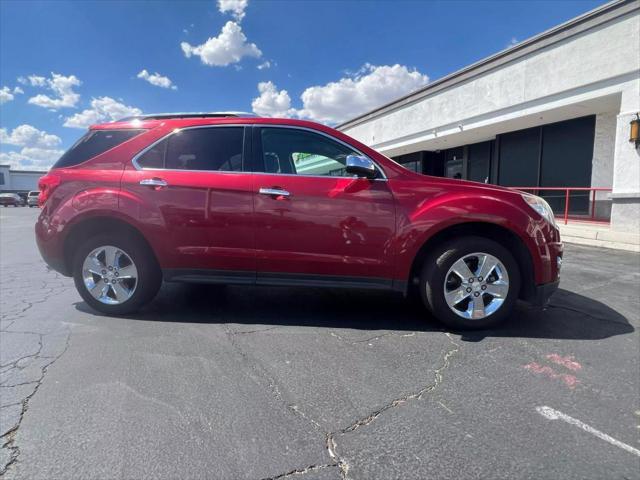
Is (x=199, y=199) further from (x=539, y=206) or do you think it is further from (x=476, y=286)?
(x=539, y=206)

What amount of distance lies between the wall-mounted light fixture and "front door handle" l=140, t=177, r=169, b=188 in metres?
10.6

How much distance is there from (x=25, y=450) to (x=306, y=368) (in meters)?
1.67

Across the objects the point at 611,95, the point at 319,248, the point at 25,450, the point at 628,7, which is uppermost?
the point at 628,7

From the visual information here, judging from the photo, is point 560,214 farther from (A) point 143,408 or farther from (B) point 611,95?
(A) point 143,408

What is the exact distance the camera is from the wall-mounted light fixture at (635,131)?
8.95 meters

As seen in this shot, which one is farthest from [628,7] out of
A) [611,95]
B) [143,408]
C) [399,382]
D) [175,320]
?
[143,408]

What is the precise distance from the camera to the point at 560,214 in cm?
1337

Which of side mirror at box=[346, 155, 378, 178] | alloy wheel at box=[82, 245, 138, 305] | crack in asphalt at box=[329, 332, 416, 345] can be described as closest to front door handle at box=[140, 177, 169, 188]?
alloy wheel at box=[82, 245, 138, 305]

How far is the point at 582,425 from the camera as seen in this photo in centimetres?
219

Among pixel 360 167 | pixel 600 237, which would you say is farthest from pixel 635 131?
pixel 360 167

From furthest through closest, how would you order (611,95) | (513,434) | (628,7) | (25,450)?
(611,95), (628,7), (513,434), (25,450)

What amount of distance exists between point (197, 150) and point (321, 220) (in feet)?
4.79

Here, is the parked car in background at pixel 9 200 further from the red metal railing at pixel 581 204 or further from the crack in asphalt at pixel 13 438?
the crack in asphalt at pixel 13 438

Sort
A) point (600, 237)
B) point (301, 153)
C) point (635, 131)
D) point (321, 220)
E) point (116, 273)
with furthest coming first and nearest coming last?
point (600, 237), point (635, 131), point (116, 273), point (301, 153), point (321, 220)
